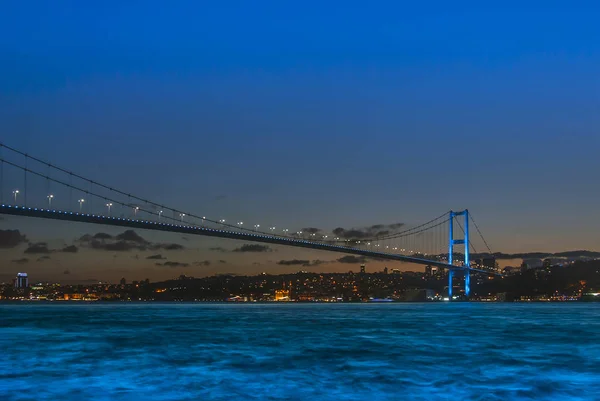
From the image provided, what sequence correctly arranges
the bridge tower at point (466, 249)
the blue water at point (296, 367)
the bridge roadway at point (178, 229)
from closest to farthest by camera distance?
1. the blue water at point (296, 367)
2. the bridge roadway at point (178, 229)
3. the bridge tower at point (466, 249)

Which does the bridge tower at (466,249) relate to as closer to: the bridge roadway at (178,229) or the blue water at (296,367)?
the bridge roadway at (178,229)

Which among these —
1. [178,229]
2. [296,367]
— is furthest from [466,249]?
[296,367]

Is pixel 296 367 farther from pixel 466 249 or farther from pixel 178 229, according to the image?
pixel 466 249

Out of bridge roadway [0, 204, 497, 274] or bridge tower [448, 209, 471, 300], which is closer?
bridge roadway [0, 204, 497, 274]

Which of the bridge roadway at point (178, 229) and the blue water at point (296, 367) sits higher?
the bridge roadway at point (178, 229)

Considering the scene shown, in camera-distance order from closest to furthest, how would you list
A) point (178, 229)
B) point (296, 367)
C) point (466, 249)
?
point (296, 367), point (178, 229), point (466, 249)

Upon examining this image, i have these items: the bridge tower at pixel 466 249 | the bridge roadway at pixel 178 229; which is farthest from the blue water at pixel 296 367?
the bridge tower at pixel 466 249

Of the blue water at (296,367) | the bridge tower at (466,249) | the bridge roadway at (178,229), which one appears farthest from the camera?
the bridge tower at (466,249)

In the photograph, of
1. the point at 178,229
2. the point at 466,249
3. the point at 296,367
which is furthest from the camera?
the point at 466,249

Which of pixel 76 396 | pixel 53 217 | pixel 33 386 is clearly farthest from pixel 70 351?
pixel 53 217

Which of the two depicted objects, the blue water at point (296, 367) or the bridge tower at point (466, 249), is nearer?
the blue water at point (296, 367)

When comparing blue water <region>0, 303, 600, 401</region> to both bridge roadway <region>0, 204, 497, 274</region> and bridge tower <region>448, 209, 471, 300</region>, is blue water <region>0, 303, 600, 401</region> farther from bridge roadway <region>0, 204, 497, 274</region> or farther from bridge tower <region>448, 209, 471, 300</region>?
bridge tower <region>448, 209, 471, 300</region>

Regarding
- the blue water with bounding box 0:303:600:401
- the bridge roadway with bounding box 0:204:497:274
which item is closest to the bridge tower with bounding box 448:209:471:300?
the bridge roadway with bounding box 0:204:497:274
